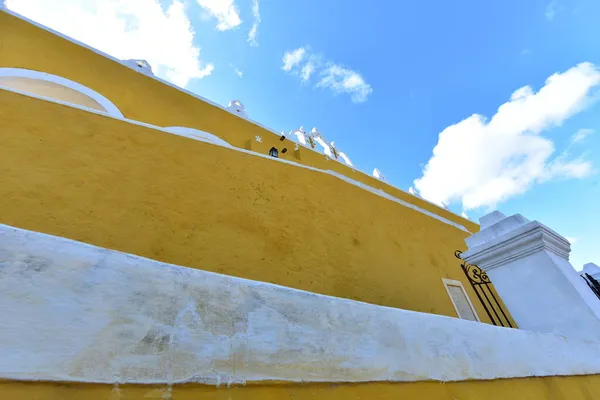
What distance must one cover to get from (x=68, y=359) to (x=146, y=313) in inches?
7.5

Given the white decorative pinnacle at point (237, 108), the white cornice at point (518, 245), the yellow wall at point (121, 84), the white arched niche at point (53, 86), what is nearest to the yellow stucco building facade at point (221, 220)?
the white cornice at point (518, 245)

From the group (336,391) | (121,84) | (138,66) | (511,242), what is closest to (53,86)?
(121,84)

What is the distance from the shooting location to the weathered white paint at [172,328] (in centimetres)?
74

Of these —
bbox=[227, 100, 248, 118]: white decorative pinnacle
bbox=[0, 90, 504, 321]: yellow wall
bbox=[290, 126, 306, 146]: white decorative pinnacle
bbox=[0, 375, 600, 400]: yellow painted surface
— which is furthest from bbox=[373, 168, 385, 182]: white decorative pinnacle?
bbox=[0, 375, 600, 400]: yellow painted surface

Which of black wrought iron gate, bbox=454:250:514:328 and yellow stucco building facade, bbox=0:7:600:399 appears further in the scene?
black wrought iron gate, bbox=454:250:514:328

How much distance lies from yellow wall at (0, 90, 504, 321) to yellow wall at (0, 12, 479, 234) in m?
4.30

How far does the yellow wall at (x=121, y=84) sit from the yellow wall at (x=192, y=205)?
430 centimetres

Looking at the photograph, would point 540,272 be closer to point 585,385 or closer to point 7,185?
point 585,385

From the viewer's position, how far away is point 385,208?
4449 millimetres

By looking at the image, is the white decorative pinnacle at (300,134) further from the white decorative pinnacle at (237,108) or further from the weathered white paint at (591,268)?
the weathered white paint at (591,268)

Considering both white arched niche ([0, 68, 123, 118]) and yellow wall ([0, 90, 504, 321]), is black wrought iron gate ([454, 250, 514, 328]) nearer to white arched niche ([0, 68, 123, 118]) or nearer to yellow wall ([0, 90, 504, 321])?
yellow wall ([0, 90, 504, 321])

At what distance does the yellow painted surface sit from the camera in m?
0.70

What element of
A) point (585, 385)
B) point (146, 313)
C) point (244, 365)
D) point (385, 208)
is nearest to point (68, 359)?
point (146, 313)

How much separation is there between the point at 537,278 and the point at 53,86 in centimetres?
768
